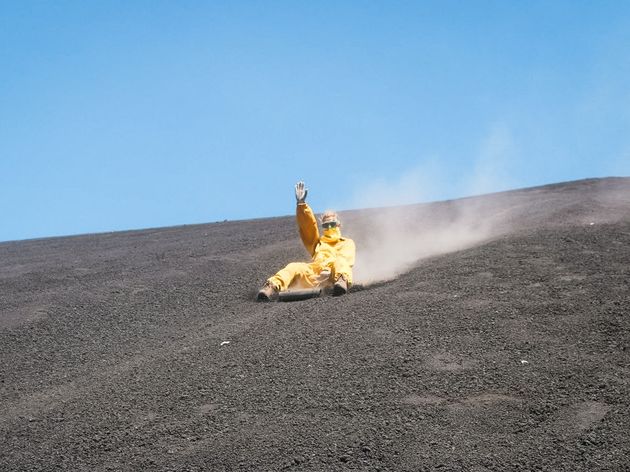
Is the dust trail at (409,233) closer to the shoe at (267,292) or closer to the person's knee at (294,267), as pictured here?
the person's knee at (294,267)

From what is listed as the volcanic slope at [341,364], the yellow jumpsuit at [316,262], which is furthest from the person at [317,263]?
the volcanic slope at [341,364]

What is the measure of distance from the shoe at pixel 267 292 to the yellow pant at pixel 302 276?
210 mm

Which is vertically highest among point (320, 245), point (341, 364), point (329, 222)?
point (329, 222)

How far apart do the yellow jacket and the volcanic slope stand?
606 millimetres

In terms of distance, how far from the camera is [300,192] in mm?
12414

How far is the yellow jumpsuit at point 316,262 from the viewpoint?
442 inches

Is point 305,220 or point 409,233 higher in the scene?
point 305,220

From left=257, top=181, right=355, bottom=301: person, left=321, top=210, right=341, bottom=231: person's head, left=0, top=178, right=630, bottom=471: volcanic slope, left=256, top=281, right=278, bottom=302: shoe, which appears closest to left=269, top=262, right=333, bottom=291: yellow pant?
left=257, top=181, right=355, bottom=301: person

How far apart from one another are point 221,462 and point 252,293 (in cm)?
565

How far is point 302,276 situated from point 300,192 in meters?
1.50

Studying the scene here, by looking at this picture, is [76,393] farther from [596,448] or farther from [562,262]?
[562,262]

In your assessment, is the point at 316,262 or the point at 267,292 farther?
the point at 316,262

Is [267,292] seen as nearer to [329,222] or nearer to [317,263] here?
[317,263]

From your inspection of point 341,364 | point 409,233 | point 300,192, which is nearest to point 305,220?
point 300,192
